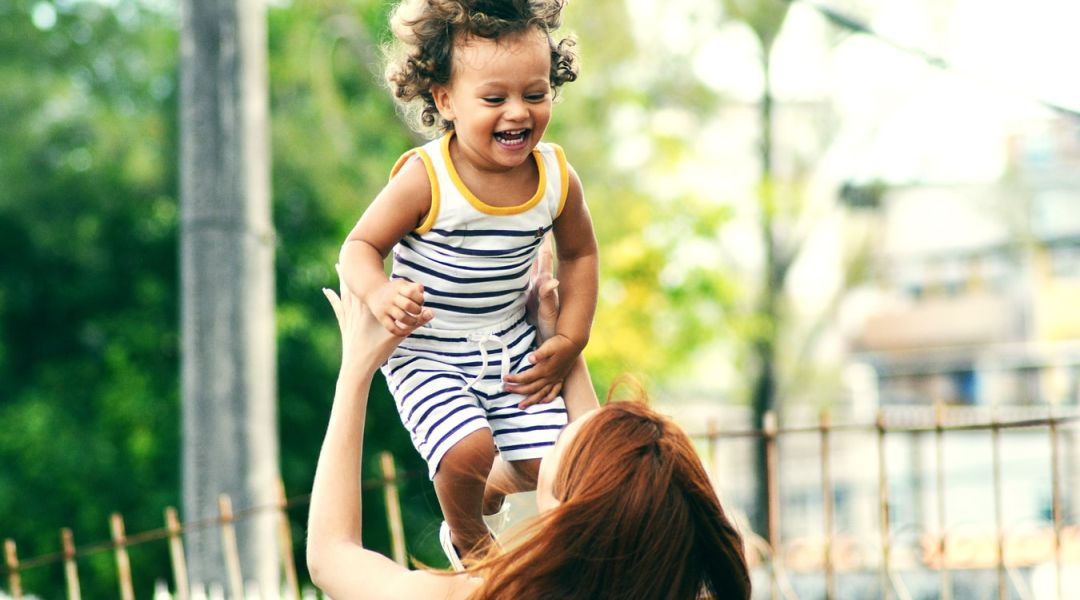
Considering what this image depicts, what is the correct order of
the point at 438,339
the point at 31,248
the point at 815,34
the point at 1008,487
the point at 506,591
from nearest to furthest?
the point at 506,591 < the point at 438,339 < the point at 31,248 < the point at 815,34 < the point at 1008,487

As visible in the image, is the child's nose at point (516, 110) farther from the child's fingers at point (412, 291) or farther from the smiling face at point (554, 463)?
the smiling face at point (554, 463)

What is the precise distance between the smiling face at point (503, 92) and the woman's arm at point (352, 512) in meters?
0.25

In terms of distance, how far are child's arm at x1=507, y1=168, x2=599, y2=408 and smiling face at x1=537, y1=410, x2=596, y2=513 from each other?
19cm

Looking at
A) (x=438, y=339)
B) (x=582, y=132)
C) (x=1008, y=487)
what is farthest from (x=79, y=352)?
(x=1008, y=487)

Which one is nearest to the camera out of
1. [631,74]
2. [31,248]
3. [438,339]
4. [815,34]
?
[438,339]

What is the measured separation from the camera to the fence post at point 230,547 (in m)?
3.77

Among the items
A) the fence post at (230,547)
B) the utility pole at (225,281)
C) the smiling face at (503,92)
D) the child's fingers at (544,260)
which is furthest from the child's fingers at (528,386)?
the utility pole at (225,281)

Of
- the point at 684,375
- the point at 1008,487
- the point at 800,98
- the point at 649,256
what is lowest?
the point at 1008,487

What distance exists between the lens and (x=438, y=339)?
1.75 m

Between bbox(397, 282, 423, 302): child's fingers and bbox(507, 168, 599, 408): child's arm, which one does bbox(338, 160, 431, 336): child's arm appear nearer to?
bbox(397, 282, 423, 302): child's fingers

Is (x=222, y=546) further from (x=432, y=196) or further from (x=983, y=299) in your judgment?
(x=983, y=299)

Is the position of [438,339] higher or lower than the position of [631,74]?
lower

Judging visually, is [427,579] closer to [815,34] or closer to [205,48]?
[205,48]

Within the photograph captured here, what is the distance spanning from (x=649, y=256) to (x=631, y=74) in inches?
88.4
